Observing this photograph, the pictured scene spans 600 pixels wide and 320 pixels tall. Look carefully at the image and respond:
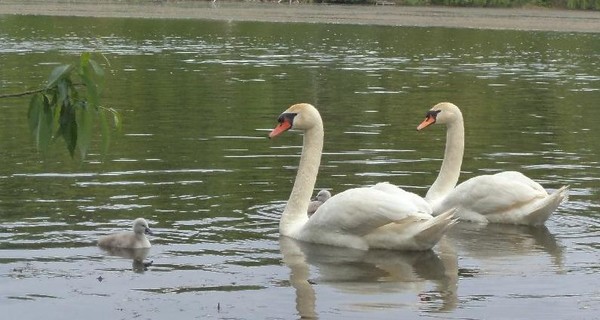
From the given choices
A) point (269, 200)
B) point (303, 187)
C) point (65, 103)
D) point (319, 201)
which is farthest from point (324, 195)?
point (65, 103)

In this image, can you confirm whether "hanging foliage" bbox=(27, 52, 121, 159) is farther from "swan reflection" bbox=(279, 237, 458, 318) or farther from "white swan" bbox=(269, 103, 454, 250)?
"white swan" bbox=(269, 103, 454, 250)

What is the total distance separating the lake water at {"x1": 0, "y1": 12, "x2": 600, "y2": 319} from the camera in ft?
28.7

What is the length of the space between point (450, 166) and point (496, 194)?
1.13 m

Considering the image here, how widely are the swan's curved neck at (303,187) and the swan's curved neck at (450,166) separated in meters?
1.50

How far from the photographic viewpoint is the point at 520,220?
1175cm

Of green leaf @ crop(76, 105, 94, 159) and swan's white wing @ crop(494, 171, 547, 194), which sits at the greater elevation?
green leaf @ crop(76, 105, 94, 159)

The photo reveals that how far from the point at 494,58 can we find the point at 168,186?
27.9 metres

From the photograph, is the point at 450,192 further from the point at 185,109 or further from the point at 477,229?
the point at 185,109

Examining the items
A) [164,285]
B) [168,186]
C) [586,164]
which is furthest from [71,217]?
[586,164]

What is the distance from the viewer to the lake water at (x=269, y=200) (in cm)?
873

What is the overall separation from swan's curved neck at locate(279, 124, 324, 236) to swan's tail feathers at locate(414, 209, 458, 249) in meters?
1.17

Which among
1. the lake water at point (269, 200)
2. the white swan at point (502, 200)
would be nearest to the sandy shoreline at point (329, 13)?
the lake water at point (269, 200)

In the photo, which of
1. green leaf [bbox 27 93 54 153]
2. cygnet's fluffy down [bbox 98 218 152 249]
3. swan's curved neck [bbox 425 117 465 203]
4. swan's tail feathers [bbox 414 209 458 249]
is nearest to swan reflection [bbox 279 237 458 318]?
swan's tail feathers [bbox 414 209 458 249]

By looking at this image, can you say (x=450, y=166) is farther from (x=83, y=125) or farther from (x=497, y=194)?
(x=83, y=125)
